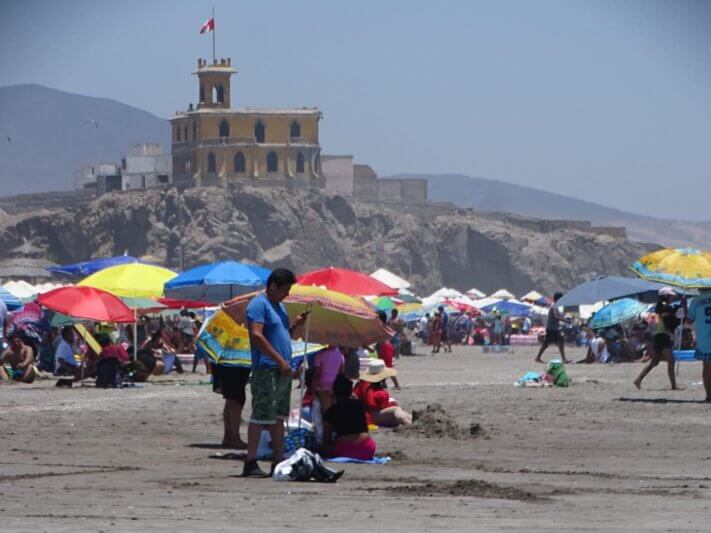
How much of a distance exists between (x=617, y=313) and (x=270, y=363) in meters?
21.2

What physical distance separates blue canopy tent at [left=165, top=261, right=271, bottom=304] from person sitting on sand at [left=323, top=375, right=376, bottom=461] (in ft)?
36.9

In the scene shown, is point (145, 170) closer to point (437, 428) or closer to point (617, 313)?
point (617, 313)

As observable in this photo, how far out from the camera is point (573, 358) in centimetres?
3631

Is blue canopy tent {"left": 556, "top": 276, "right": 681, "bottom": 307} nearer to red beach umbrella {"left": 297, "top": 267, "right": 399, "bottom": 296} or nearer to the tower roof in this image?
red beach umbrella {"left": 297, "top": 267, "right": 399, "bottom": 296}

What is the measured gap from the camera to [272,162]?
127 m

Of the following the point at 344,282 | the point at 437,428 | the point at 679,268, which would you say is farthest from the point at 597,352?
the point at 437,428

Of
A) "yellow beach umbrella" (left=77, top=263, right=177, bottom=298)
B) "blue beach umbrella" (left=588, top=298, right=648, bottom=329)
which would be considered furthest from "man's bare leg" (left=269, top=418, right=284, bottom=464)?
"blue beach umbrella" (left=588, top=298, right=648, bottom=329)

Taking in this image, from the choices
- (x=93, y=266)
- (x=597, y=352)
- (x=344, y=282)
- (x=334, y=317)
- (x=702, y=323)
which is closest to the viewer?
(x=334, y=317)

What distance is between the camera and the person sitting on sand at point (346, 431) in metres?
12.3

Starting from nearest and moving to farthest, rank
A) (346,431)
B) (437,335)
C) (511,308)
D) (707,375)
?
(346,431) < (707,375) < (437,335) < (511,308)

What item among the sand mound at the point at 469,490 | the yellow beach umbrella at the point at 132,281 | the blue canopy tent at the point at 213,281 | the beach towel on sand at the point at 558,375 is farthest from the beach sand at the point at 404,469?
the yellow beach umbrella at the point at 132,281

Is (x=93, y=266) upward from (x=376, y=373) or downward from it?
upward

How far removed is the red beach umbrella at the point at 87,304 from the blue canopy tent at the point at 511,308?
37.9 meters

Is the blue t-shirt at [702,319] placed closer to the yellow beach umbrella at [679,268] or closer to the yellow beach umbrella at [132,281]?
the yellow beach umbrella at [679,268]
